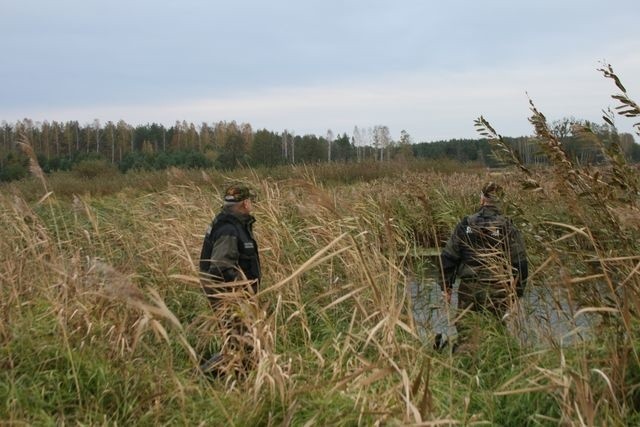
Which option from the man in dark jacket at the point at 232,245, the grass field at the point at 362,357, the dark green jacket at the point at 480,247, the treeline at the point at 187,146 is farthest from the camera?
the treeline at the point at 187,146

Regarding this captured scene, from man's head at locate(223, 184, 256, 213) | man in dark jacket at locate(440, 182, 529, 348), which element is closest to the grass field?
man in dark jacket at locate(440, 182, 529, 348)

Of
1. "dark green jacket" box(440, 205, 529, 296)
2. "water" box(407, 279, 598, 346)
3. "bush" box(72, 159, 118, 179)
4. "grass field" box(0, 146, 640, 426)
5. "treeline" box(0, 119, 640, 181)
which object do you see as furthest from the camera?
"treeline" box(0, 119, 640, 181)

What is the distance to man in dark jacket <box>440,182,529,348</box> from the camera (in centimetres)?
465

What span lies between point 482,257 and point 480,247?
1.45 feet

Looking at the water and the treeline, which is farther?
the treeline

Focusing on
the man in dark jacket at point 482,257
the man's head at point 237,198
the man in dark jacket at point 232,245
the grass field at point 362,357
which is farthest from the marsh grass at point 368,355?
the man's head at point 237,198

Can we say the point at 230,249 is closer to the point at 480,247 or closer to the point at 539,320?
the point at 480,247

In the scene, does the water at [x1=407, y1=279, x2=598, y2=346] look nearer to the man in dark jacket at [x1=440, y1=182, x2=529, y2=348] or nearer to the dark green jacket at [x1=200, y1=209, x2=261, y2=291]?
the man in dark jacket at [x1=440, y1=182, x2=529, y2=348]

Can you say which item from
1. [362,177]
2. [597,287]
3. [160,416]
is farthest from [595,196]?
[362,177]

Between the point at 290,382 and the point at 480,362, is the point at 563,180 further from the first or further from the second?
the point at 290,382

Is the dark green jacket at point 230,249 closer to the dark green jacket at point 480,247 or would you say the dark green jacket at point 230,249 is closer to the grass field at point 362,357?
the grass field at point 362,357

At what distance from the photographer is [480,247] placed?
200 inches

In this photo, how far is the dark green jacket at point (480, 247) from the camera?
477 cm

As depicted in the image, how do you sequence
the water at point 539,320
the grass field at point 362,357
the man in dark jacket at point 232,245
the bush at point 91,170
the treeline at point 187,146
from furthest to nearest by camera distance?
1. the treeline at point 187,146
2. the bush at point 91,170
3. the man in dark jacket at point 232,245
4. the water at point 539,320
5. the grass field at point 362,357
